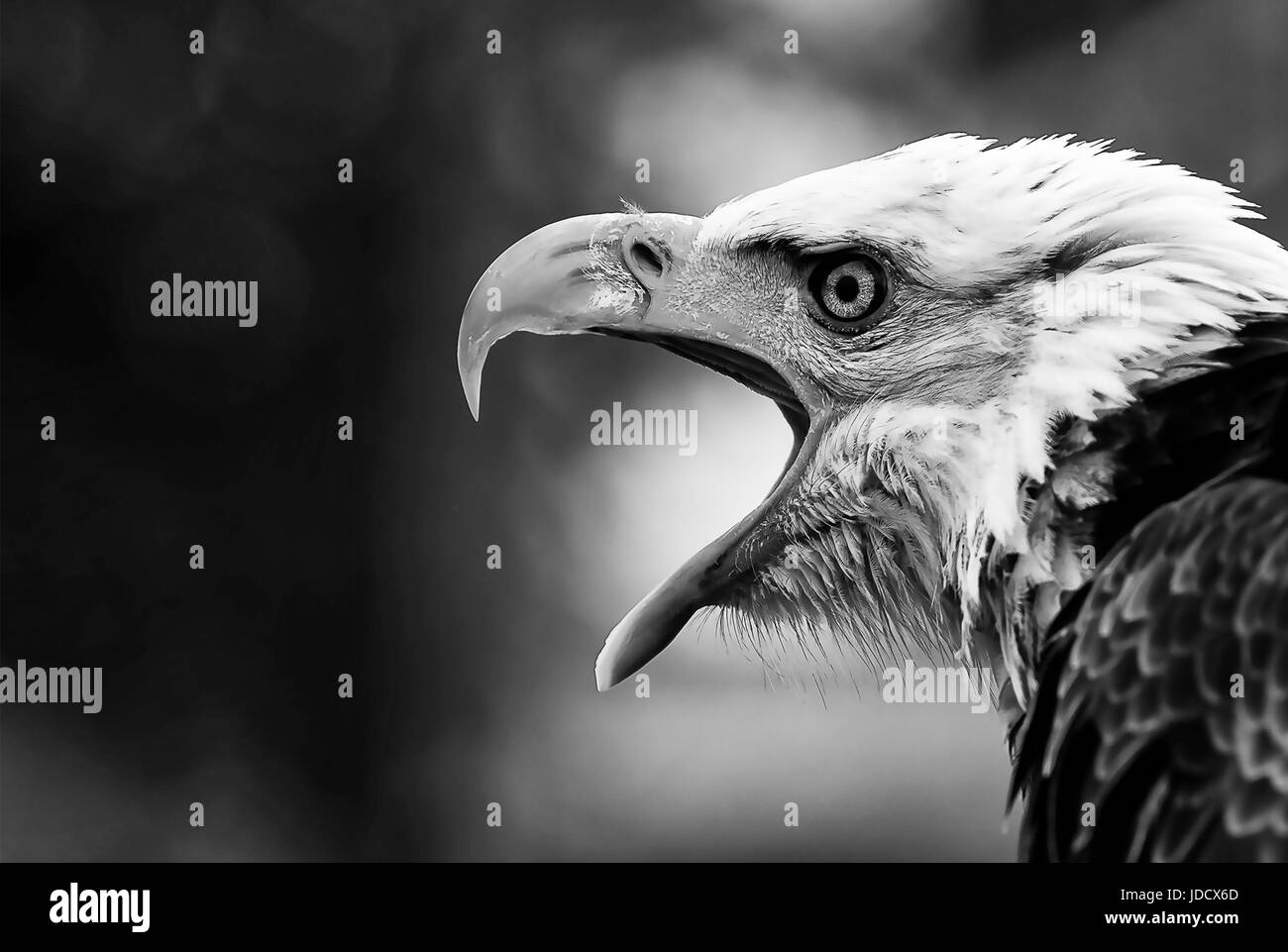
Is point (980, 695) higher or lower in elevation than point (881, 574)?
lower

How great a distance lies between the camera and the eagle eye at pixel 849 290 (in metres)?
2.10

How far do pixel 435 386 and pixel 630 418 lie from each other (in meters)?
1.02

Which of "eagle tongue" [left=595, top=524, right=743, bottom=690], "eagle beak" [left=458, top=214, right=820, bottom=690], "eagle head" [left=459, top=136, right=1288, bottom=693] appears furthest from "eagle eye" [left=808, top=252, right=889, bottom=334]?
"eagle tongue" [left=595, top=524, right=743, bottom=690]

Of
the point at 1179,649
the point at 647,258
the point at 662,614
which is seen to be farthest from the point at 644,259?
the point at 1179,649

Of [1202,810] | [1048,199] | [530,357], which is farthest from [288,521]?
[1202,810]

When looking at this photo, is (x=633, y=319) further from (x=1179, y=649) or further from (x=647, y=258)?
(x=1179, y=649)

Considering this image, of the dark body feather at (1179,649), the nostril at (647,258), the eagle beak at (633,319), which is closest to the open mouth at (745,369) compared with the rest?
the eagle beak at (633,319)

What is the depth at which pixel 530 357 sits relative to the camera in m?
3.92

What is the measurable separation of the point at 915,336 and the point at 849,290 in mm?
135

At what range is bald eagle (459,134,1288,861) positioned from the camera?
1.66 m

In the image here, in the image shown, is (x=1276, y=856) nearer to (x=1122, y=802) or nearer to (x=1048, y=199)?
(x=1122, y=802)

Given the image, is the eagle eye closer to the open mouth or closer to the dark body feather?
the open mouth

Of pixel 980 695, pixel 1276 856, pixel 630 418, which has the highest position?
pixel 630 418

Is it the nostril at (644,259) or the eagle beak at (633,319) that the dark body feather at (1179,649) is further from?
the nostril at (644,259)
